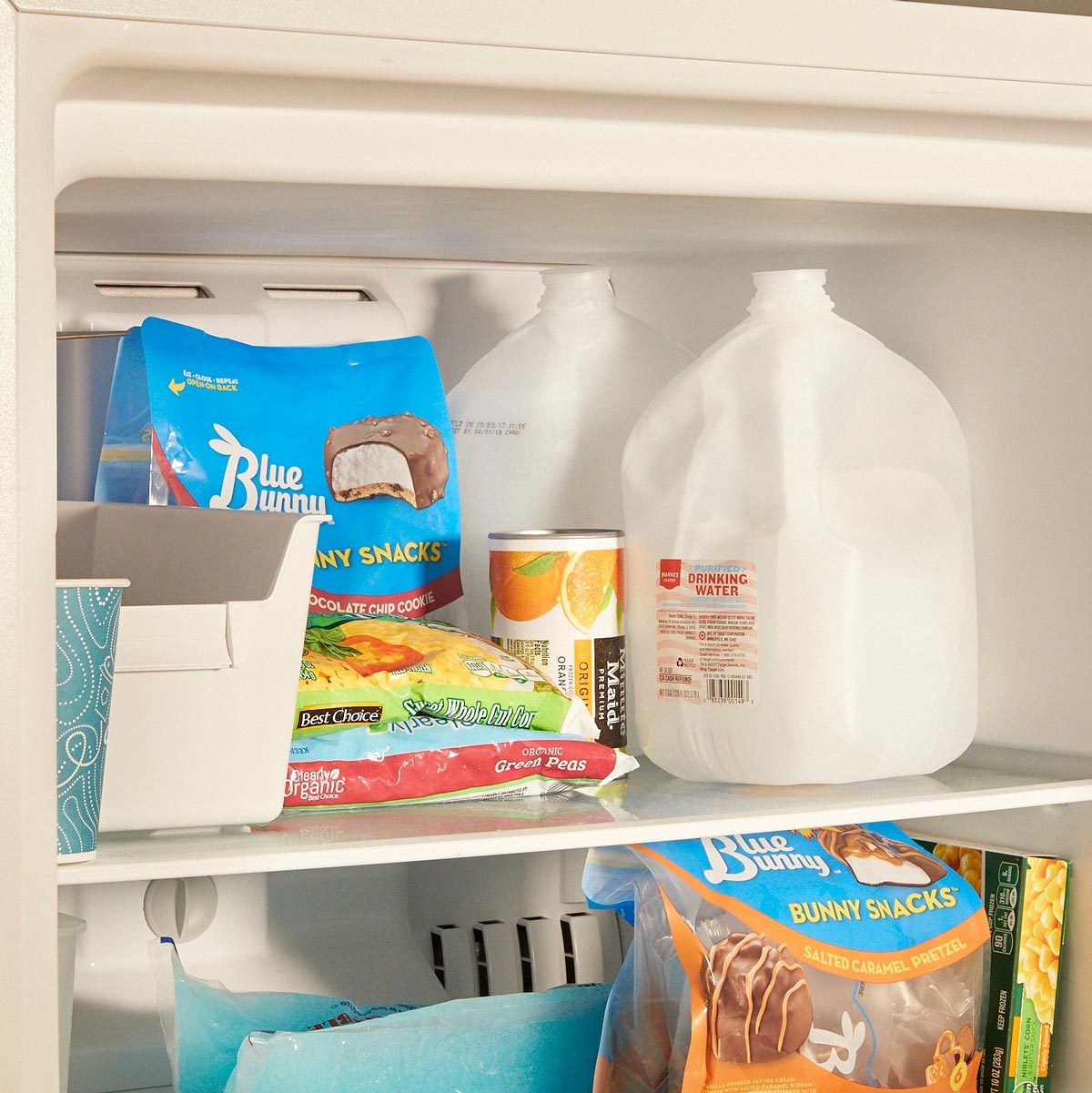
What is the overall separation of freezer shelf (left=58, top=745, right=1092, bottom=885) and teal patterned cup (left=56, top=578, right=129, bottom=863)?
0.10 feet

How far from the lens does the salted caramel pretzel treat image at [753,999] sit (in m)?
0.94

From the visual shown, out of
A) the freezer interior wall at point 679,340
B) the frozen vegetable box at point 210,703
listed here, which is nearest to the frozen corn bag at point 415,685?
the frozen vegetable box at point 210,703

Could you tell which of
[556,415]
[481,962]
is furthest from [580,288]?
[481,962]

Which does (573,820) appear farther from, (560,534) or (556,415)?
(556,415)

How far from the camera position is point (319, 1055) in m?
0.93

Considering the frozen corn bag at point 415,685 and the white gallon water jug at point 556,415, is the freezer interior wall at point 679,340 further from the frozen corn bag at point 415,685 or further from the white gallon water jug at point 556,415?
the frozen corn bag at point 415,685

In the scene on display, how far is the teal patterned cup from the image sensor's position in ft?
2.40

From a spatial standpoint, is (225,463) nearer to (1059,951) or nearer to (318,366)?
(318,366)

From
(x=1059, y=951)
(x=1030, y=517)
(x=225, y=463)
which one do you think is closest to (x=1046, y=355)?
(x=1030, y=517)

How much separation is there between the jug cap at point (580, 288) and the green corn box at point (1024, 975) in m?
0.60

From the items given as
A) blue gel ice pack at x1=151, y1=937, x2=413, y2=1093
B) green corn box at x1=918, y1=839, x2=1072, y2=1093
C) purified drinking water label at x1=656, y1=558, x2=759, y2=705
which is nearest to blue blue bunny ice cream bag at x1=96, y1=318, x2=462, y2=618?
purified drinking water label at x1=656, y1=558, x2=759, y2=705

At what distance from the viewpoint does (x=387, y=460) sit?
1.17 metres

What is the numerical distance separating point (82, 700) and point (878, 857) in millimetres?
634

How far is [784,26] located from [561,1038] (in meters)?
0.73
